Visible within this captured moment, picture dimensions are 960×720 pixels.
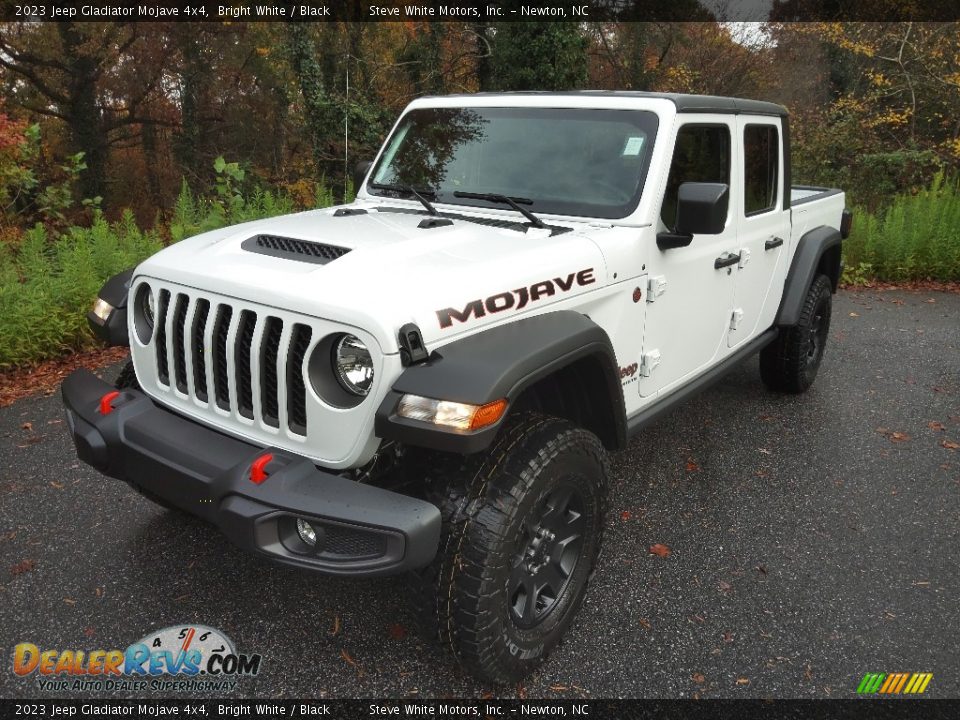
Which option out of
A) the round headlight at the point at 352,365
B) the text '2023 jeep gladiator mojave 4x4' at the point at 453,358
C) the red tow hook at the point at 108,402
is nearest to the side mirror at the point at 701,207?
the text '2023 jeep gladiator mojave 4x4' at the point at 453,358

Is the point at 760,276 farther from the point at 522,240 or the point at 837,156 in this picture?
the point at 837,156

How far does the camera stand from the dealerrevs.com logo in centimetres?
255

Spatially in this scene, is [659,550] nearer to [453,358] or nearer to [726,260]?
[726,260]

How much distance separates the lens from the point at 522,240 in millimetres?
2883

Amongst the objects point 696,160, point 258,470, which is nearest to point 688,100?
point 696,160

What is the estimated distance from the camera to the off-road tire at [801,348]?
16.0ft

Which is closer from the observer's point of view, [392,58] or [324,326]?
[324,326]

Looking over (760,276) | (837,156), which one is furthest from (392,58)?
(760,276)

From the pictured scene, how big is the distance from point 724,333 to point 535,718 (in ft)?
7.57

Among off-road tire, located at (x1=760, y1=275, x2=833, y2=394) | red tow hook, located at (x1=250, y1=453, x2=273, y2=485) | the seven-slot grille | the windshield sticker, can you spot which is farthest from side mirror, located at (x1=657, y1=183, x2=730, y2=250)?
off-road tire, located at (x1=760, y1=275, x2=833, y2=394)

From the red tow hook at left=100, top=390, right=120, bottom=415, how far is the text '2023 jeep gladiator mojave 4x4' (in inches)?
0.5

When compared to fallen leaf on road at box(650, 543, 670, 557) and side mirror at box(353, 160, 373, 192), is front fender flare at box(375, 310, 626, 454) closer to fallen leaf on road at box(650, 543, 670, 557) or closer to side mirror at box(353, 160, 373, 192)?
fallen leaf on road at box(650, 543, 670, 557)

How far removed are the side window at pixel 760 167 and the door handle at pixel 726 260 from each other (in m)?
0.31

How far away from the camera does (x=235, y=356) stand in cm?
238
